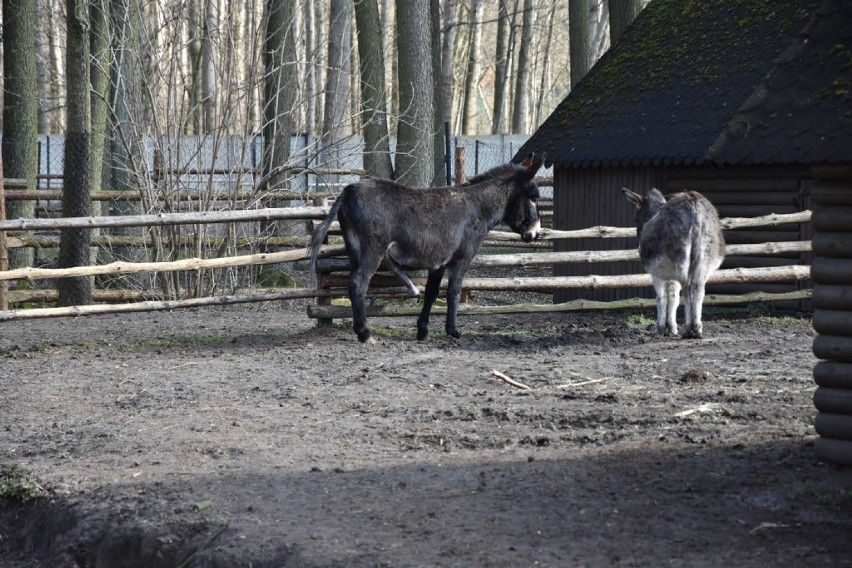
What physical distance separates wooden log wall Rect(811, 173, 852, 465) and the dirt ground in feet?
0.79

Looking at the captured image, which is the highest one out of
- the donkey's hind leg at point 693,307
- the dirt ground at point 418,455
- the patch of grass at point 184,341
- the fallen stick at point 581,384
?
the donkey's hind leg at point 693,307

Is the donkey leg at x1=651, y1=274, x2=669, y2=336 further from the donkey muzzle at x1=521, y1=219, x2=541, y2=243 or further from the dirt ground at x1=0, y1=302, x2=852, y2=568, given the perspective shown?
the donkey muzzle at x1=521, y1=219, x2=541, y2=243

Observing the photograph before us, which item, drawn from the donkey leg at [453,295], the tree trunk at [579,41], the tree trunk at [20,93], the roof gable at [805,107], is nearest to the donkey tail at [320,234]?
the donkey leg at [453,295]

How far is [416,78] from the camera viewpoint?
19.4 m

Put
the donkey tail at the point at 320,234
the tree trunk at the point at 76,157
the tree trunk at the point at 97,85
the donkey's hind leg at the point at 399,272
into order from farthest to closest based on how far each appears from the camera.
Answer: the tree trunk at the point at 97,85 < the tree trunk at the point at 76,157 < the donkey's hind leg at the point at 399,272 < the donkey tail at the point at 320,234

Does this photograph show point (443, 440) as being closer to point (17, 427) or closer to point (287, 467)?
point (287, 467)

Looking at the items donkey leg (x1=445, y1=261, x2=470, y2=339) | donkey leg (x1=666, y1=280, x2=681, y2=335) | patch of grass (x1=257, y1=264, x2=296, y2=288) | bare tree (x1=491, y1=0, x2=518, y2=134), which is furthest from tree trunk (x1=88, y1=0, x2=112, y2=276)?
bare tree (x1=491, y1=0, x2=518, y2=134)

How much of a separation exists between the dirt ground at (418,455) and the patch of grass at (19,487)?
0.07 meters

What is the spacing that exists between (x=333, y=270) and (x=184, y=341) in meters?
1.78

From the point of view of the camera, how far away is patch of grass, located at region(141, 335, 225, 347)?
12.3m

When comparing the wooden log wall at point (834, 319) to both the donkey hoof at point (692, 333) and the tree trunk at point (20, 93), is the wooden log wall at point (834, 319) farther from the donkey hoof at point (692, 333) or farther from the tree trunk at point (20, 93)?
the tree trunk at point (20, 93)

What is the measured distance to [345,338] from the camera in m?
12.4

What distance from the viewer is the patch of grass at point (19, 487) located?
708cm

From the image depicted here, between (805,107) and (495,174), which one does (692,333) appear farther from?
(805,107)
